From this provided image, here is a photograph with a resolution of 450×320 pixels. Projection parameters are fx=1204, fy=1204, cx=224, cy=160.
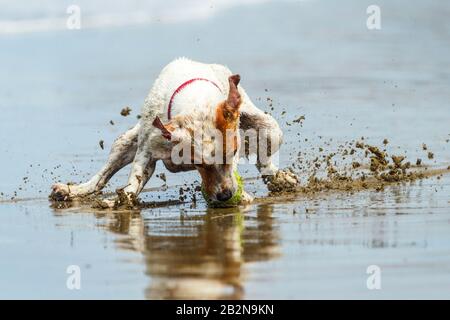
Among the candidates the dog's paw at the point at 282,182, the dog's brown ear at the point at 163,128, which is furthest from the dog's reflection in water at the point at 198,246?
the dog's paw at the point at 282,182

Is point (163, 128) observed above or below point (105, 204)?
above

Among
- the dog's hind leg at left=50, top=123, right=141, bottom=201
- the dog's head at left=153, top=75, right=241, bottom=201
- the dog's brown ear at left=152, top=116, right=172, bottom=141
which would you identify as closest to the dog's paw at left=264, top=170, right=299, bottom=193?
the dog's hind leg at left=50, top=123, right=141, bottom=201

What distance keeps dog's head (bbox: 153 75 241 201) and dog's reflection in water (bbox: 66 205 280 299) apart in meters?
0.41

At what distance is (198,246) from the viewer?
28.7 ft

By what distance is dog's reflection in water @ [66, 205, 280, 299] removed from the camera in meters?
7.28

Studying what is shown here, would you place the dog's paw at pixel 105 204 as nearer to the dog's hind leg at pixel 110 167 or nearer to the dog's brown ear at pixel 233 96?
the dog's hind leg at pixel 110 167

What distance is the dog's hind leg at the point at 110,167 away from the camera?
12.4m

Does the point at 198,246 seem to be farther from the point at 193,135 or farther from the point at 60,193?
the point at 60,193

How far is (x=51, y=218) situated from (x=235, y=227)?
2101 mm

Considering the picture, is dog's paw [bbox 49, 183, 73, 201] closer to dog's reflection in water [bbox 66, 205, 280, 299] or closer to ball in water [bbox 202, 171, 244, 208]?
dog's reflection in water [bbox 66, 205, 280, 299]

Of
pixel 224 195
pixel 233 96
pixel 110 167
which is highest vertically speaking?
pixel 233 96

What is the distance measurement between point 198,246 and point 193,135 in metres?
1.62

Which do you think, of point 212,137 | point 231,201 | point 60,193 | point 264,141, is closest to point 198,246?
point 212,137
